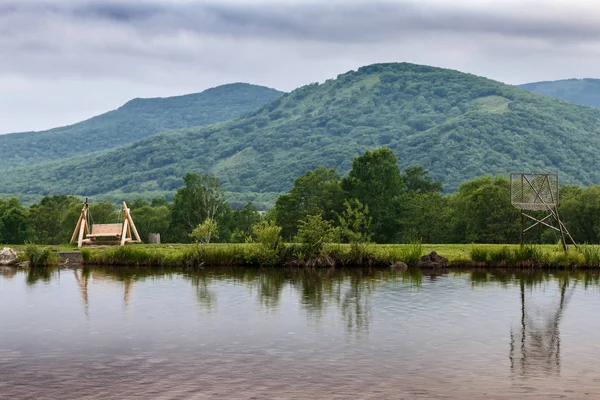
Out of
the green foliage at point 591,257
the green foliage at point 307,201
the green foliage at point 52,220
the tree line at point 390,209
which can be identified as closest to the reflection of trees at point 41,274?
the tree line at point 390,209

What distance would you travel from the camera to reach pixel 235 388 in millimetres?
18844

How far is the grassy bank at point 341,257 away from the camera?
146 ft

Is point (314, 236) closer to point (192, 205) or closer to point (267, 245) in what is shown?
point (267, 245)

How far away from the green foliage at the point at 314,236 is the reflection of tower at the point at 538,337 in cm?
1356

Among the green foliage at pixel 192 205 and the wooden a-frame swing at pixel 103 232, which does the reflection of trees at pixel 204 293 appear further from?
the green foliage at pixel 192 205

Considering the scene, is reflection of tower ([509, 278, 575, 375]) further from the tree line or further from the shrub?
the tree line

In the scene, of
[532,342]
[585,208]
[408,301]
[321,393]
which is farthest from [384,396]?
[585,208]

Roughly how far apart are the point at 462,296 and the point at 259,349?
43.7 ft

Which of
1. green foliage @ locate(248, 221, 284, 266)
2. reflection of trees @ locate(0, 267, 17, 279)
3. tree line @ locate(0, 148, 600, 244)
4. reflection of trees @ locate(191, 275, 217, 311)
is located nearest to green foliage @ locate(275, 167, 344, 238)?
tree line @ locate(0, 148, 600, 244)

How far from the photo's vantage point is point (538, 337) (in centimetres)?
2541

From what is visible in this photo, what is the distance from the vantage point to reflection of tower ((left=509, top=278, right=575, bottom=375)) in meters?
21.4

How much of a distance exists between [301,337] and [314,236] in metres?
19.7

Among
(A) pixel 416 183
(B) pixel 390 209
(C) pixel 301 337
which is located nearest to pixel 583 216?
(B) pixel 390 209

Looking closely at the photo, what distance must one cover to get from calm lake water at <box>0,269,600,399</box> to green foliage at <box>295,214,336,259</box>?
4.49 meters
